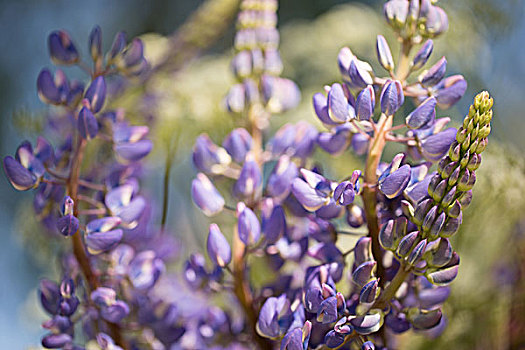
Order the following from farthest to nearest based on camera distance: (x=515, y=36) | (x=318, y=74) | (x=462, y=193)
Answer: (x=318, y=74) → (x=515, y=36) → (x=462, y=193)

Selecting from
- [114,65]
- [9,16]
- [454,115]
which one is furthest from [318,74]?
[9,16]

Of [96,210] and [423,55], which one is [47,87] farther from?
[423,55]

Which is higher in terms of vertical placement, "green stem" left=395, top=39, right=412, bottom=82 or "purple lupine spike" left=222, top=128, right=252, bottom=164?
"green stem" left=395, top=39, right=412, bottom=82

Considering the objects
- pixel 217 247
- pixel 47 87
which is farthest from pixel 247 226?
pixel 47 87

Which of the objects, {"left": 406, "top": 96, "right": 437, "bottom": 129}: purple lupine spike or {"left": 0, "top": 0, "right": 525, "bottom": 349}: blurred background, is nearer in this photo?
{"left": 406, "top": 96, "right": 437, "bottom": 129}: purple lupine spike

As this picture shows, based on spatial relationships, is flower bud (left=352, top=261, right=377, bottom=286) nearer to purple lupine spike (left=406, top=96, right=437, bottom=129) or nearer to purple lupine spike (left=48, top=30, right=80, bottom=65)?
purple lupine spike (left=406, top=96, right=437, bottom=129)

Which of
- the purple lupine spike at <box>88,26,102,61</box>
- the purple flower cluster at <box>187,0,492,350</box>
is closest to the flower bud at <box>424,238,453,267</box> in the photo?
the purple flower cluster at <box>187,0,492,350</box>

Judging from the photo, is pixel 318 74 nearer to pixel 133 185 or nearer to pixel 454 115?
pixel 454 115
